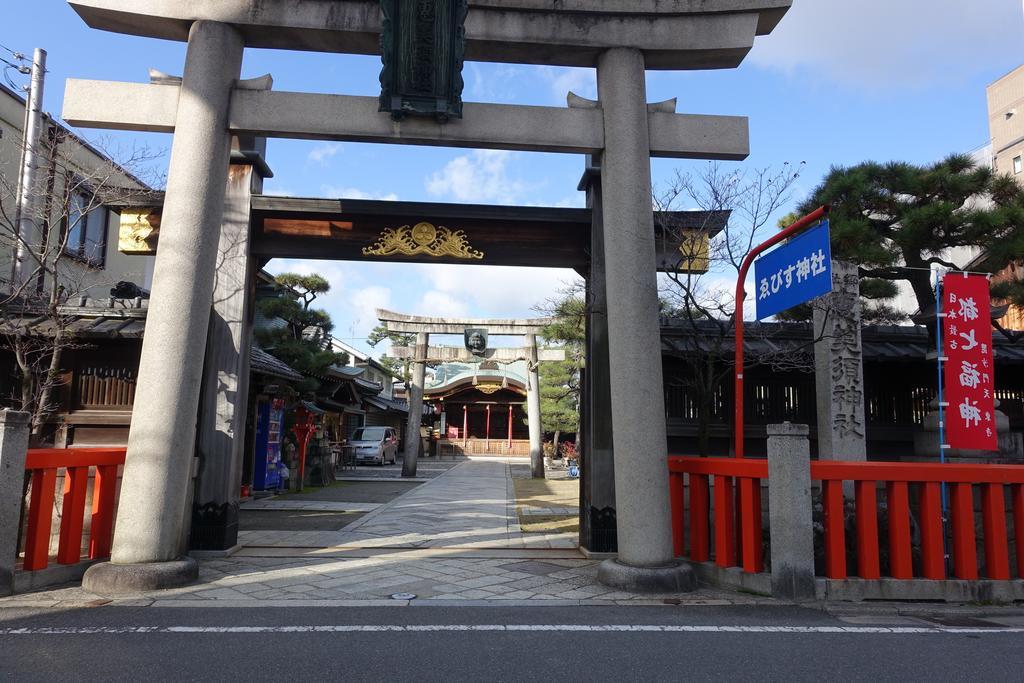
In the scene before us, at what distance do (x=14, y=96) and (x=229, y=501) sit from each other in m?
13.1

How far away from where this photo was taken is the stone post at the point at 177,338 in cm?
659

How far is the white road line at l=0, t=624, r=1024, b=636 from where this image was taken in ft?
16.6

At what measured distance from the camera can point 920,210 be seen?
10.3 m

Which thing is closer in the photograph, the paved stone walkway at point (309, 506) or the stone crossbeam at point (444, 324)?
the paved stone walkway at point (309, 506)

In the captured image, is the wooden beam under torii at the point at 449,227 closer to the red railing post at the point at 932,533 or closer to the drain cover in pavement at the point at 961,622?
the red railing post at the point at 932,533

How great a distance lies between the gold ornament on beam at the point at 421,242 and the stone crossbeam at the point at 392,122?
139 cm

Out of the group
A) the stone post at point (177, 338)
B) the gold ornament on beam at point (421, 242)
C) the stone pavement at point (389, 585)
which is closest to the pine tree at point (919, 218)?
the gold ornament on beam at point (421, 242)

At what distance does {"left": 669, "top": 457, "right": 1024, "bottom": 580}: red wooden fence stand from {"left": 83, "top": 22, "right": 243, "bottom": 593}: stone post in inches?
218

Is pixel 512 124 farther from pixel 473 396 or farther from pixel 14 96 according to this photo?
pixel 473 396

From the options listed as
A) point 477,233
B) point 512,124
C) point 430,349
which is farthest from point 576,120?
point 430,349

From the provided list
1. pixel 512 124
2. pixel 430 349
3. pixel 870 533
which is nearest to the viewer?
pixel 870 533

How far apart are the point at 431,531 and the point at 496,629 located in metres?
5.48

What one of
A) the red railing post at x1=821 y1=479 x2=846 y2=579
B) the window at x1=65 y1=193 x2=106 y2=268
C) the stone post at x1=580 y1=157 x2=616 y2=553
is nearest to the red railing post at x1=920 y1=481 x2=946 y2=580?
the red railing post at x1=821 y1=479 x2=846 y2=579

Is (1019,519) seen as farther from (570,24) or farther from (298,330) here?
(298,330)
